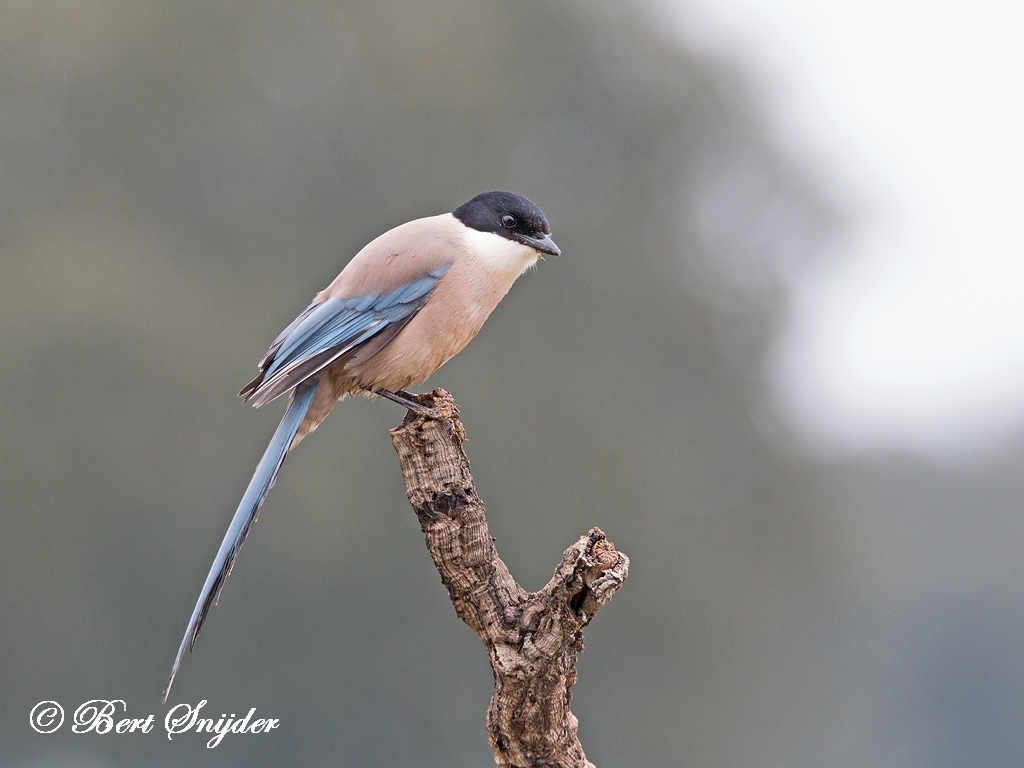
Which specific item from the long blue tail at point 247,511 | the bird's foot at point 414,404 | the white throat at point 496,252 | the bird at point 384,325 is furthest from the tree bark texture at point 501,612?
the white throat at point 496,252

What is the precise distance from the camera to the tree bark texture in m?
4.61

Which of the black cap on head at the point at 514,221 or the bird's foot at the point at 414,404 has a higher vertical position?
the black cap on head at the point at 514,221

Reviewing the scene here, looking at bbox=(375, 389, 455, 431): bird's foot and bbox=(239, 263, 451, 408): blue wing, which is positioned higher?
bbox=(239, 263, 451, 408): blue wing

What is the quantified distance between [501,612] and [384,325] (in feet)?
4.85

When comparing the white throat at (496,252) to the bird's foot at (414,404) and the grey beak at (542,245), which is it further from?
Result: the bird's foot at (414,404)

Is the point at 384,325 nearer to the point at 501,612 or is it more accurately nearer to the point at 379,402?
the point at 501,612

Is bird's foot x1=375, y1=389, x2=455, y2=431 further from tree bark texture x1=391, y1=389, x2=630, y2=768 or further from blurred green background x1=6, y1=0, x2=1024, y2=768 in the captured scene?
blurred green background x1=6, y1=0, x2=1024, y2=768

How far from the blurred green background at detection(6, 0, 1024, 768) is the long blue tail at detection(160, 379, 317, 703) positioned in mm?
10945

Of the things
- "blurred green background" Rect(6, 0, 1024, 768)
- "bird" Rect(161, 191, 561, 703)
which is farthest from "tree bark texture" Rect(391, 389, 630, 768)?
"blurred green background" Rect(6, 0, 1024, 768)

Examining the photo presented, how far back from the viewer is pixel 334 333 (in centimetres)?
541

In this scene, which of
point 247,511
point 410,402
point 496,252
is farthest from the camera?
point 496,252

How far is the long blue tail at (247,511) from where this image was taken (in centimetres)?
467

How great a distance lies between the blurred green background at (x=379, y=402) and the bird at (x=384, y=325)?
35.2ft

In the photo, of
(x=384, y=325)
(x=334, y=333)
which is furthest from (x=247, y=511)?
(x=384, y=325)
